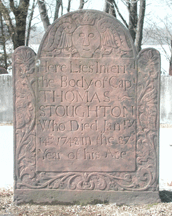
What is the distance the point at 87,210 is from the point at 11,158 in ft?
10.3

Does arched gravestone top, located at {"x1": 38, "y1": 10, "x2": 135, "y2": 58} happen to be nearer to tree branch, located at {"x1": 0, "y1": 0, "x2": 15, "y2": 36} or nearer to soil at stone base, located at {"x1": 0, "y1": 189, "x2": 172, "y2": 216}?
soil at stone base, located at {"x1": 0, "y1": 189, "x2": 172, "y2": 216}

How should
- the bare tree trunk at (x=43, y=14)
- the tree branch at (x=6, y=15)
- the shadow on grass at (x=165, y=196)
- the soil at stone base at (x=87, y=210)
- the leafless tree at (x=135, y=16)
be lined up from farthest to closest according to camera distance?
the tree branch at (x=6, y=15) < the bare tree trunk at (x=43, y=14) < the leafless tree at (x=135, y=16) < the shadow on grass at (x=165, y=196) < the soil at stone base at (x=87, y=210)

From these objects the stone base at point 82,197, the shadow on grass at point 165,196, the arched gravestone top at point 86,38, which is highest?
the arched gravestone top at point 86,38

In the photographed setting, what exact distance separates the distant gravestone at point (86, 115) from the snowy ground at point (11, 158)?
1046mm

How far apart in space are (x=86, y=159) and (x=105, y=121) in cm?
57

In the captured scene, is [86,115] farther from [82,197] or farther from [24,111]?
[82,197]

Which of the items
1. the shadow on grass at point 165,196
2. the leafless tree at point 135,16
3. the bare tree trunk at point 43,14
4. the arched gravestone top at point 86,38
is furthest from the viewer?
the bare tree trunk at point 43,14

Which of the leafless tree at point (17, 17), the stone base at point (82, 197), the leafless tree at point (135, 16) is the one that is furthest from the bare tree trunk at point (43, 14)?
the stone base at point (82, 197)

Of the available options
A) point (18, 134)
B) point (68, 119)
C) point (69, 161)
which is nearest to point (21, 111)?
point (18, 134)

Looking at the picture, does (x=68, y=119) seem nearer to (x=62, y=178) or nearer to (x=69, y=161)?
(x=69, y=161)

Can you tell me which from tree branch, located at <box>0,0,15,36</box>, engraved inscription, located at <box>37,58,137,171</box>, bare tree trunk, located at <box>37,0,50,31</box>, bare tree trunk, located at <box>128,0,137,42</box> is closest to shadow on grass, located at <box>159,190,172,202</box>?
engraved inscription, located at <box>37,58,137,171</box>

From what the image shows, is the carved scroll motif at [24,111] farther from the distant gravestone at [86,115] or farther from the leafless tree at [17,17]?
the leafless tree at [17,17]

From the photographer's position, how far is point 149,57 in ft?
11.9

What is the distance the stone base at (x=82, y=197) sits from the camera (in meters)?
3.69
